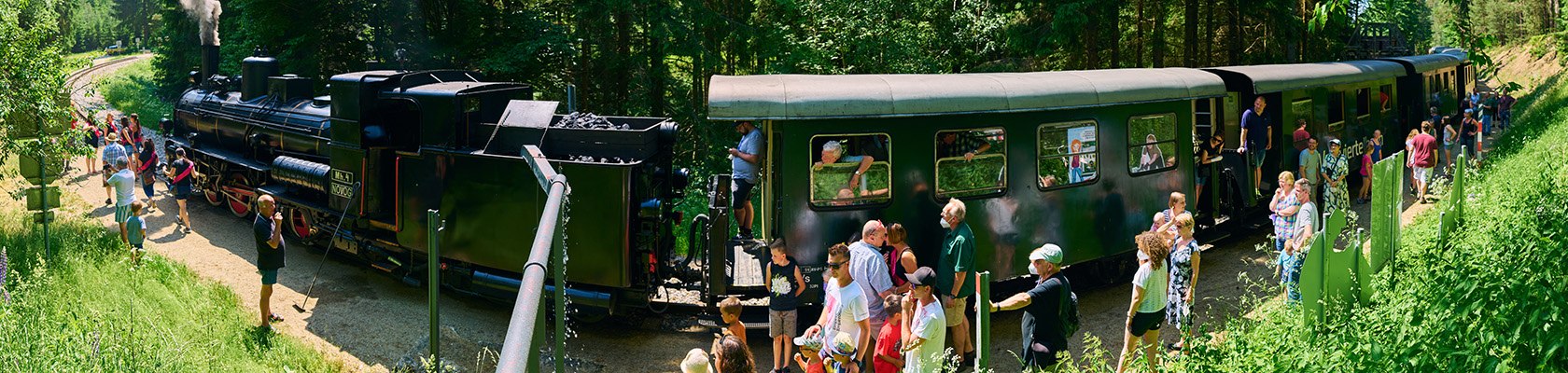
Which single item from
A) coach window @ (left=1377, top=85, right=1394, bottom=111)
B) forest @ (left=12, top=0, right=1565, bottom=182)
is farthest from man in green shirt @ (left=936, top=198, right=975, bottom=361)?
forest @ (left=12, top=0, right=1565, bottom=182)

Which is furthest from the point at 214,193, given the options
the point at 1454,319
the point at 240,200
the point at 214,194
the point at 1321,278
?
the point at 1454,319

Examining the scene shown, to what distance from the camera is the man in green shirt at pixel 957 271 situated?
31.6 ft

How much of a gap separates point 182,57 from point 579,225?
1167 inches

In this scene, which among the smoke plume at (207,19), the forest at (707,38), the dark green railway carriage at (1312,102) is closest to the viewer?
the dark green railway carriage at (1312,102)

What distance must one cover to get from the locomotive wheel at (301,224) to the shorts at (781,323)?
675 centimetres

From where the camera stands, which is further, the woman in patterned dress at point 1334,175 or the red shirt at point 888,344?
the woman in patterned dress at point 1334,175

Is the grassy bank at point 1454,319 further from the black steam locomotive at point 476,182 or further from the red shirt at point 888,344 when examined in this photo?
the black steam locomotive at point 476,182

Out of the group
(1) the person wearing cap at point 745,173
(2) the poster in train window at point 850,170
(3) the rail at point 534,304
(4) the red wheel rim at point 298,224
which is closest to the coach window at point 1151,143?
(2) the poster in train window at point 850,170

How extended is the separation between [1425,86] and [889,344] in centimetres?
1678

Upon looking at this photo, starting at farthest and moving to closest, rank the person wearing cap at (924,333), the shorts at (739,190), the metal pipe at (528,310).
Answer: the shorts at (739,190) < the person wearing cap at (924,333) < the metal pipe at (528,310)

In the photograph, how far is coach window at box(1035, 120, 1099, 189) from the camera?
36.8ft

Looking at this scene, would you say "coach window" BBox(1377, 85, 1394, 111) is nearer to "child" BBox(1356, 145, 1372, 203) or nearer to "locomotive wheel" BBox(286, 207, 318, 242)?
"child" BBox(1356, 145, 1372, 203)

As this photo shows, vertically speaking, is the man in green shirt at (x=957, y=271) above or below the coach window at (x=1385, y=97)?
below

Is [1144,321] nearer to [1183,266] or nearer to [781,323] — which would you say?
[1183,266]
